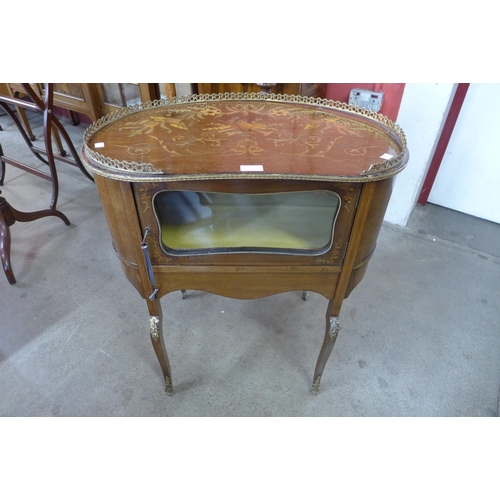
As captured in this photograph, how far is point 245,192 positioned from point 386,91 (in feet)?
5.04

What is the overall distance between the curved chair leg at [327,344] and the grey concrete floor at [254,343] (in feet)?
0.25

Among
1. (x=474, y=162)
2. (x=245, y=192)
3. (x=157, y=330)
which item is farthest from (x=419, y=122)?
(x=157, y=330)

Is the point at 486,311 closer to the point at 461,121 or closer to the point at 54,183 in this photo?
the point at 461,121

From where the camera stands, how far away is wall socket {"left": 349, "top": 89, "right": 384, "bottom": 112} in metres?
2.03

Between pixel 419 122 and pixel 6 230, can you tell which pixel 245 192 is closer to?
pixel 419 122

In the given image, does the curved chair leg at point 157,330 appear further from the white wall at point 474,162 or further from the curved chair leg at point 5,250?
the white wall at point 474,162

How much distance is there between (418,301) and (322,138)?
118 cm

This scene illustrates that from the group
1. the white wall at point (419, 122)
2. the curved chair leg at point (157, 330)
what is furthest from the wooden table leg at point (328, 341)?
the white wall at point (419, 122)

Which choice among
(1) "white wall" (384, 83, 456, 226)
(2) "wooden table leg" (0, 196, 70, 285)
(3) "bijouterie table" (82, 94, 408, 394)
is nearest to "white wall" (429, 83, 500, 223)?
(1) "white wall" (384, 83, 456, 226)

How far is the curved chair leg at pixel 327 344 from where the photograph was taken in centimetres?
121

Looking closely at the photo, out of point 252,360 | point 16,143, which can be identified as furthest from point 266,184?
point 16,143

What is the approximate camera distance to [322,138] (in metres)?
1.05

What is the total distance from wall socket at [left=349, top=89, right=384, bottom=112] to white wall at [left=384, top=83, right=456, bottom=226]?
14cm

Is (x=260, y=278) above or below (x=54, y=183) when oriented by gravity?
above
